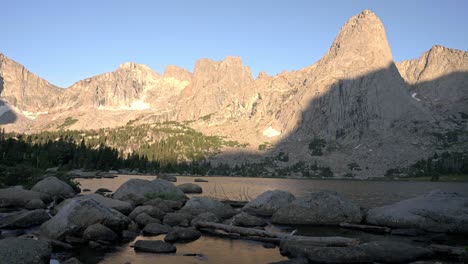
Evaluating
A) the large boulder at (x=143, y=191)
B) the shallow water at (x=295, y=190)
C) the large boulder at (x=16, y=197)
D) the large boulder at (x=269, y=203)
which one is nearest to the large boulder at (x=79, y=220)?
the large boulder at (x=143, y=191)

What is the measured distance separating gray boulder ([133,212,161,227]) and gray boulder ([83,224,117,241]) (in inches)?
200

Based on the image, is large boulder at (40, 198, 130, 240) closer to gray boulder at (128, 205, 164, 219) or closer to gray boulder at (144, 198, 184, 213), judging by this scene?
gray boulder at (128, 205, 164, 219)

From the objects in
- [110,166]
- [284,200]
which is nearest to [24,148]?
[110,166]

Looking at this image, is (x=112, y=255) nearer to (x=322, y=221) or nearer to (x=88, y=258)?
(x=88, y=258)

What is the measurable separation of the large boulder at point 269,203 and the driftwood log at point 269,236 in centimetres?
1090

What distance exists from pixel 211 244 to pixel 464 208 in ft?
73.2

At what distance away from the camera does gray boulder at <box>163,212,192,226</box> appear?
3255 cm

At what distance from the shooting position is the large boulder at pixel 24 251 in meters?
17.2

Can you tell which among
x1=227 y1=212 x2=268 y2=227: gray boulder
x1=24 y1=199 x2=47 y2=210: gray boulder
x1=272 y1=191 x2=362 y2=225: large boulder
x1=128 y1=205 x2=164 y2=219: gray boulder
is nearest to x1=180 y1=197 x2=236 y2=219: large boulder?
x1=128 y1=205 x2=164 y2=219: gray boulder

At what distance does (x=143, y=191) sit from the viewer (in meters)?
45.1

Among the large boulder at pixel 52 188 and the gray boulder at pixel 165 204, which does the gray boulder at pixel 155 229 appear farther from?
the large boulder at pixel 52 188

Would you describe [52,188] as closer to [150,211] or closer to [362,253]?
[150,211]

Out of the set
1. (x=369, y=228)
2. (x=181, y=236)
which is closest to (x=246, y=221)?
A: (x=181, y=236)

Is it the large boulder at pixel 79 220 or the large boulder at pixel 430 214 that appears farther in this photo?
the large boulder at pixel 430 214
